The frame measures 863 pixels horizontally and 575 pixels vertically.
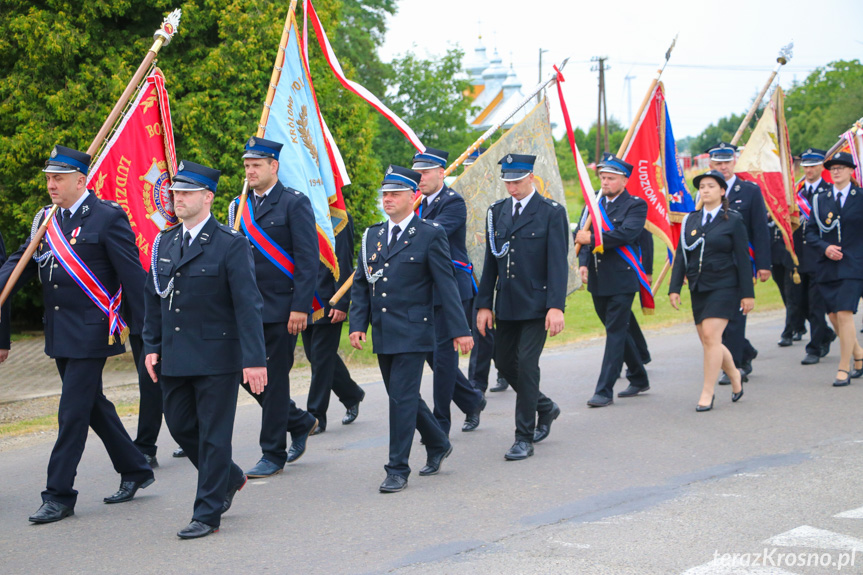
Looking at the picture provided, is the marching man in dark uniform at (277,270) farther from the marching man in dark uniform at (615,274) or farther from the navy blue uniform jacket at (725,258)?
the navy blue uniform jacket at (725,258)

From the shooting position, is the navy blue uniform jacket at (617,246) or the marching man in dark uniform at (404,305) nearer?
the marching man in dark uniform at (404,305)

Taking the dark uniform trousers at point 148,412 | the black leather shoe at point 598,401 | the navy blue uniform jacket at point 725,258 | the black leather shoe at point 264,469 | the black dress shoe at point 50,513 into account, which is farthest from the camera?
the black leather shoe at point 598,401

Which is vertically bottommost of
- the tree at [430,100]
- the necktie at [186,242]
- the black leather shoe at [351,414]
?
the black leather shoe at [351,414]

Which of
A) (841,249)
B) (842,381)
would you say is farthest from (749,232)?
(842,381)

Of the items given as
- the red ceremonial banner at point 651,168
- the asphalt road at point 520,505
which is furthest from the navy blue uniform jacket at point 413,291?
the red ceremonial banner at point 651,168

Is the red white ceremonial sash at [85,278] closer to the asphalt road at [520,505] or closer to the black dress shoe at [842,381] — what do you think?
the asphalt road at [520,505]

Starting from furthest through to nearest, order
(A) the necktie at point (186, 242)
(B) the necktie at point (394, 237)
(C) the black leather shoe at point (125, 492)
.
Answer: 1. (B) the necktie at point (394, 237)
2. (C) the black leather shoe at point (125, 492)
3. (A) the necktie at point (186, 242)

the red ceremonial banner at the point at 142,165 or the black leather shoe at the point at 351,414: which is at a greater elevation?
the red ceremonial banner at the point at 142,165

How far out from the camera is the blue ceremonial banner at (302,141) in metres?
7.58

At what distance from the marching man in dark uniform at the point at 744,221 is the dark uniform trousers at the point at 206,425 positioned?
579 centimetres

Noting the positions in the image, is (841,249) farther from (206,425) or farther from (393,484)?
(206,425)

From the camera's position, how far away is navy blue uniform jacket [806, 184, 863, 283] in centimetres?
998

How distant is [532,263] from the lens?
7301 millimetres

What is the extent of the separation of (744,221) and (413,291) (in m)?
4.72
